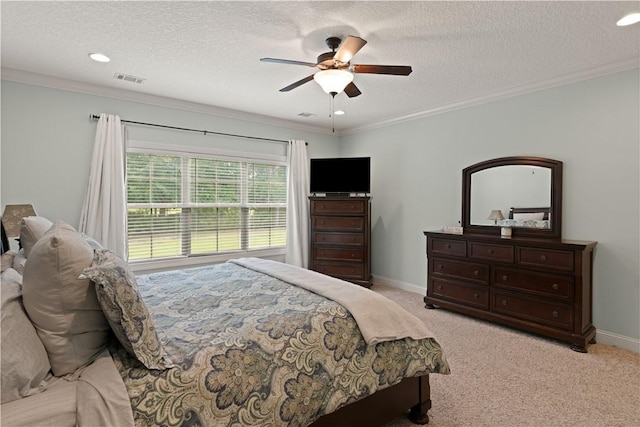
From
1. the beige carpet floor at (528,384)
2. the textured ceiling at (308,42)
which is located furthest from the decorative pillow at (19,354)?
the textured ceiling at (308,42)

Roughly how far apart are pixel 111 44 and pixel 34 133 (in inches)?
59.6

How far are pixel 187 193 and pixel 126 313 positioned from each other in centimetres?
339

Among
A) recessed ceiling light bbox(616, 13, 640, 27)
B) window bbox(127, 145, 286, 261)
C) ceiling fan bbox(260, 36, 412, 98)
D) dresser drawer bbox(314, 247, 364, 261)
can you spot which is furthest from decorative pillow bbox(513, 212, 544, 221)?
window bbox(127, 145, 286, 261)

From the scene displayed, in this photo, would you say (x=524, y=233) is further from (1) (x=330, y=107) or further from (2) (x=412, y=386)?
(1) (x=330, y=107)

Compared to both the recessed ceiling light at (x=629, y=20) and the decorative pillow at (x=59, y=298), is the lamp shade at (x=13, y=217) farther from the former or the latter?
the recessed ceiling light at (x=629, y=20)

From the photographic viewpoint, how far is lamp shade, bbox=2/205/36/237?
9.50 feet

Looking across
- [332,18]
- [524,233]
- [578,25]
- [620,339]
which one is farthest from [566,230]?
[332,18]

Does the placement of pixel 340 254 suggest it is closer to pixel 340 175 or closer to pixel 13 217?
pixel 340 175

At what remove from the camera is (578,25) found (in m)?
2.39

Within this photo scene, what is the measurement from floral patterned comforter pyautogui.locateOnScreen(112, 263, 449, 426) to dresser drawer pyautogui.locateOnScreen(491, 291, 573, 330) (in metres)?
1.77

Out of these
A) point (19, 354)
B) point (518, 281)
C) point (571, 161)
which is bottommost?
point (518, 281)

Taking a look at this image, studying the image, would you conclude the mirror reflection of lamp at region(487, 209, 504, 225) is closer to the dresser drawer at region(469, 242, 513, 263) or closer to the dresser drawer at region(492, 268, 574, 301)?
the dresser drawer at region(469, 242, 513, 263)

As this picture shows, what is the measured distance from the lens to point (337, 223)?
4.98 meters

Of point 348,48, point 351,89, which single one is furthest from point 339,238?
point 348,48
